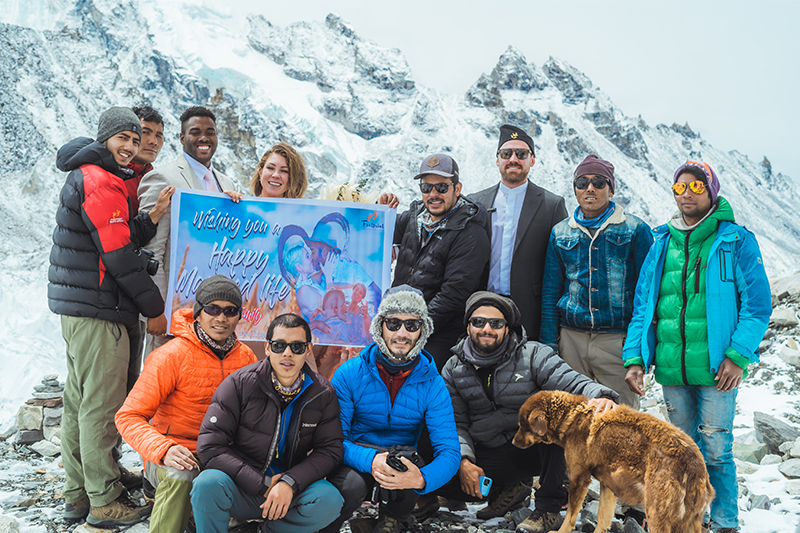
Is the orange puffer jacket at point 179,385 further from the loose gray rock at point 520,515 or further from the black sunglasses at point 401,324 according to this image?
the loose gray rock at point 520,515

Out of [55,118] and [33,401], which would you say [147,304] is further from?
[55,118]

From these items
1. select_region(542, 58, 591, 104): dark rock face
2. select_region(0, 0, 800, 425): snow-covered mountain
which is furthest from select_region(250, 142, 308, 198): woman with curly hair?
select_region(542, 58, 591, 104): dark rock face

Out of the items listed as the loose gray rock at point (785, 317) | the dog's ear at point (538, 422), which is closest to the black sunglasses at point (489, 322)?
the dog's ear at point (538, 422)

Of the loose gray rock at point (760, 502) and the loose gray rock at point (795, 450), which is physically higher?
the loose gray rock at point (795, 450)

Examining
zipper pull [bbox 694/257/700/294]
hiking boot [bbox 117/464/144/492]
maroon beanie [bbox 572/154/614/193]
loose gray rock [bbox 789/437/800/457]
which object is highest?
maroon beanie [bbox 572/154/614/193]

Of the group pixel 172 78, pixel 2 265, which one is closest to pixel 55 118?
pixel 2 265

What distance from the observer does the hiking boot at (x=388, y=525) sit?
335 cm

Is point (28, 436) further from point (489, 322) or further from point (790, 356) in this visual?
point (790, 356)

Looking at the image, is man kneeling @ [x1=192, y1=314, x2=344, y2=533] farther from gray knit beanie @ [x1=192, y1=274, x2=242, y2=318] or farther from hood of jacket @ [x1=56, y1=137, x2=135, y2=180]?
hood of jacket @ [x1=56, y1=137, x2=135, y2=180]

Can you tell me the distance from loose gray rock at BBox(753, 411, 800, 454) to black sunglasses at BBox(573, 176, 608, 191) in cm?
412

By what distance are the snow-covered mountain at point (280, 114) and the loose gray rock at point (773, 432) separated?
13.8 meters

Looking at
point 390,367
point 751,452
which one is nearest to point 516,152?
point 390,367

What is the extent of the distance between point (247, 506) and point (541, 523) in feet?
6.43

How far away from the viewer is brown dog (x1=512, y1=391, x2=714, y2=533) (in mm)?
2688
